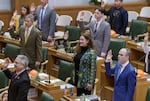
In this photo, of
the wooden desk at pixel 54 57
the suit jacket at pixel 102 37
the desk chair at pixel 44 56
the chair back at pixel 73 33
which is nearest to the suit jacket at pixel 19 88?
the desk chair at pixel 44 56

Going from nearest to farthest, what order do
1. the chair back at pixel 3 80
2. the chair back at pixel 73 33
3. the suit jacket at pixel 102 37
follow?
the chair back at pixel 3 80
the suit jacket at pixel 102 37
the chair back at pixel 73 33

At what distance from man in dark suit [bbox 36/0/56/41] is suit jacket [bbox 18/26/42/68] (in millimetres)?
2018

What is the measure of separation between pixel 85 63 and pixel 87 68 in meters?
0.09

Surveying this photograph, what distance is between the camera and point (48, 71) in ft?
33.0

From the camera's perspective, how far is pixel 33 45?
823 centimetres

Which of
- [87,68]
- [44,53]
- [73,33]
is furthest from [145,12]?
[87,68]

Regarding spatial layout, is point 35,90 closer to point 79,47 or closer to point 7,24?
point 79,47

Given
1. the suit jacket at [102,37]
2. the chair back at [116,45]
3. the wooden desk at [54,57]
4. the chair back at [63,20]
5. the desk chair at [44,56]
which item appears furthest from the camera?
the chair back at [63,20]

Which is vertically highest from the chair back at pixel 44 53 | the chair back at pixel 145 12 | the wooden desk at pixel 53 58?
the chair back at pixel 145 12

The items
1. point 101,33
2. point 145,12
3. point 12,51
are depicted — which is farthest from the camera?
point 145,12

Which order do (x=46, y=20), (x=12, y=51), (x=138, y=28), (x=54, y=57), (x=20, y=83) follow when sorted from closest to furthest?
(x=20, y=83), (x=12, y=51), (x=54, y=57), (x=46, y=20), (x=138, y=28)

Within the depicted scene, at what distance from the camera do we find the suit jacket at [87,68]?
662 cm

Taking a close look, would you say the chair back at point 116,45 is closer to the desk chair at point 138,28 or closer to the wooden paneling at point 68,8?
the desk chair at point 138,28

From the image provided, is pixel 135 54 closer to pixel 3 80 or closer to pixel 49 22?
pixel 49 22
